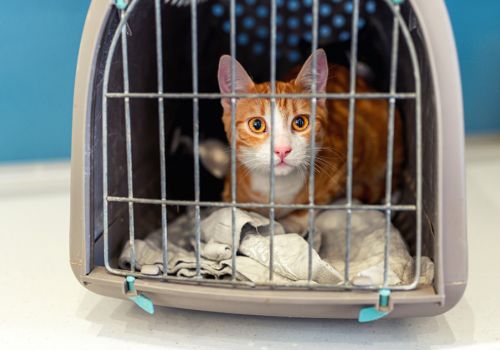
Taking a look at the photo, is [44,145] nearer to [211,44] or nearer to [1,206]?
[1,206]

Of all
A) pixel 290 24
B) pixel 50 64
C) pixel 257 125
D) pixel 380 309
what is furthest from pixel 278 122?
pixel 50 64

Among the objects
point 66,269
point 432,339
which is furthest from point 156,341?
point 432,339

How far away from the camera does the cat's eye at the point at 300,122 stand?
1156mm

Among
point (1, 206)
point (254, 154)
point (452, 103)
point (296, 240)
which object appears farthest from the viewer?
point (1, 206)

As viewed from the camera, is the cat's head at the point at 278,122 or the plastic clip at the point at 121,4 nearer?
the plastic clip at the point at 121,4

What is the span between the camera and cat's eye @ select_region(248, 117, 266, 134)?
1143 millimetres

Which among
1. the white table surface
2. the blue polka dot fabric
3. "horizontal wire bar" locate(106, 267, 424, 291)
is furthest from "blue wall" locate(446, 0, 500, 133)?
"horizontal wire bar" locate(106, 267, 424, 291)

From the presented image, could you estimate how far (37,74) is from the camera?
181 centimetres

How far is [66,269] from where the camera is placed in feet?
3.99

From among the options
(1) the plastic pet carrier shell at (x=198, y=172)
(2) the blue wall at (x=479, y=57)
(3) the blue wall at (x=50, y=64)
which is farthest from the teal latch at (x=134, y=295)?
(2) the blue wall at (x=479, y=57)

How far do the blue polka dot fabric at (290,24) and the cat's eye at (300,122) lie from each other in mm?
613

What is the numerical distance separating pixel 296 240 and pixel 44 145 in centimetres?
127

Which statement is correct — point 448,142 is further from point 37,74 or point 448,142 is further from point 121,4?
point 37,74

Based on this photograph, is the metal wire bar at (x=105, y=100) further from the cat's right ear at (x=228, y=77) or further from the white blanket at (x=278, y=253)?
the cat's right ear at (x=228, y=77)
